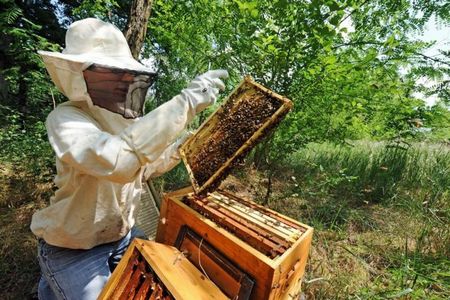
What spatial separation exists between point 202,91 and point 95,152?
27.2 inches

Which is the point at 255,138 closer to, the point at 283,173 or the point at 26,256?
the point at 26,256

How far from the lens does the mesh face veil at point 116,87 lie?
1.68m

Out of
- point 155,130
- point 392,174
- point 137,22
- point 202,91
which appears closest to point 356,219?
point 392,174

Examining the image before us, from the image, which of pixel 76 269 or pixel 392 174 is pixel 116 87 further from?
pixel 392 174

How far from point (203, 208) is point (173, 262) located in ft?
1.28

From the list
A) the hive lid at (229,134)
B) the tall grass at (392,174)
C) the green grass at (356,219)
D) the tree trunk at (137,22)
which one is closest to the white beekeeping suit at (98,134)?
the hive lid at (229,134)

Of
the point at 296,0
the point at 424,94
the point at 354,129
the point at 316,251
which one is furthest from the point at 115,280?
the point at 424,94

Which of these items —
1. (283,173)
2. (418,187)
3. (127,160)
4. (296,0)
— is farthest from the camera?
(283,173)

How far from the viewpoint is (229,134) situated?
6.02 ft

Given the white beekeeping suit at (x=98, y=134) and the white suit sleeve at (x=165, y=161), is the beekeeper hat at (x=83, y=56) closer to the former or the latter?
the white beekeeping suit at (x=98, y=134)

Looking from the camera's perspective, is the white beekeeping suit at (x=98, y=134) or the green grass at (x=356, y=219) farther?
the green grass at (x=356, y=219)

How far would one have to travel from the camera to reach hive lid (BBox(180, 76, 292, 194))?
1735 millimetres

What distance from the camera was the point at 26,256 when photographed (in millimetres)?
3072

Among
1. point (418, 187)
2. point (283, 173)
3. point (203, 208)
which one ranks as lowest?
point (283, 173)
